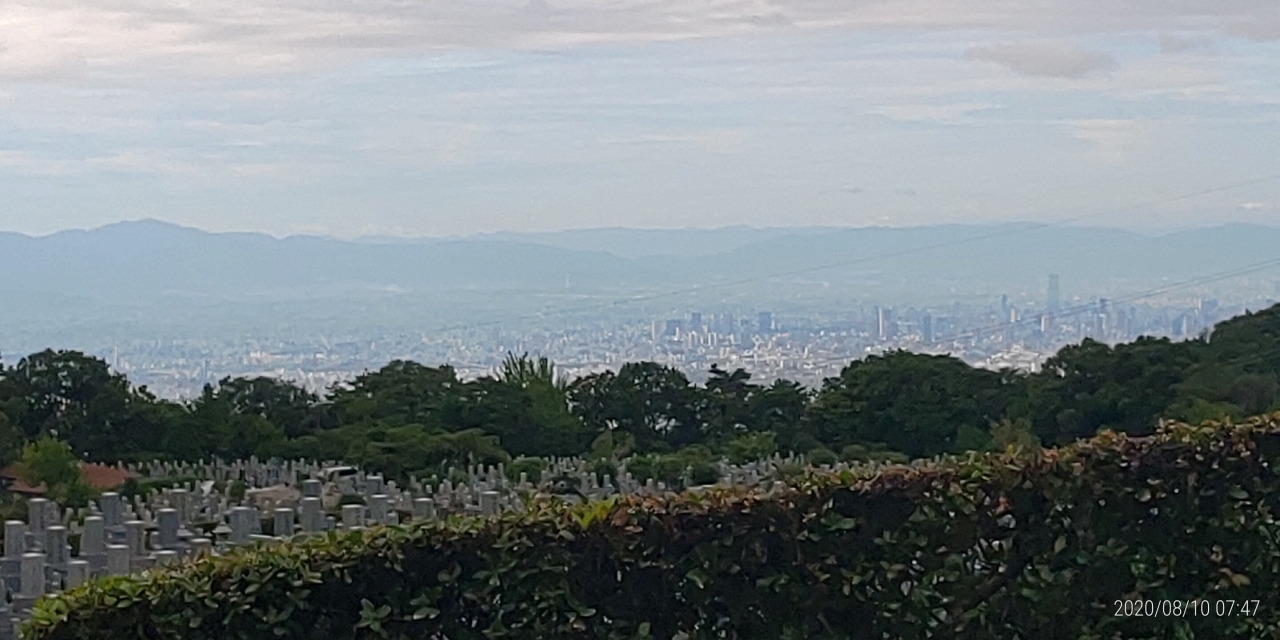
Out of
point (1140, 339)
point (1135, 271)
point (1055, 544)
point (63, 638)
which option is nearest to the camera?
point (63, 638)

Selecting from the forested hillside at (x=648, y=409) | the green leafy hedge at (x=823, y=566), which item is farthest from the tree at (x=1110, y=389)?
the green leafy hedge at (x=823, y=566)

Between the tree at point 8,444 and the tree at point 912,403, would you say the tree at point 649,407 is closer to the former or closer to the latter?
the tree at point 912,403

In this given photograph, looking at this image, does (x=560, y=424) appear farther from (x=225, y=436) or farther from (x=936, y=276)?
(x=936, y=276)

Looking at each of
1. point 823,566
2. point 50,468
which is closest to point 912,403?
point 50,468

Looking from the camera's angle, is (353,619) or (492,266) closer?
(353,619)

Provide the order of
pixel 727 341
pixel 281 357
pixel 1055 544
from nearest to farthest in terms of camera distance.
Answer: pixel 1055 544
pixel 727 341
pixel 281 357

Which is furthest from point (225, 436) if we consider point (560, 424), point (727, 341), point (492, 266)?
point (492, 266)

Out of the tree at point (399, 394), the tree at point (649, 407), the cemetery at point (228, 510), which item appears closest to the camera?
the cemetery at point (228, 510)

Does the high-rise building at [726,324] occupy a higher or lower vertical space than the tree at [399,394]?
higher
